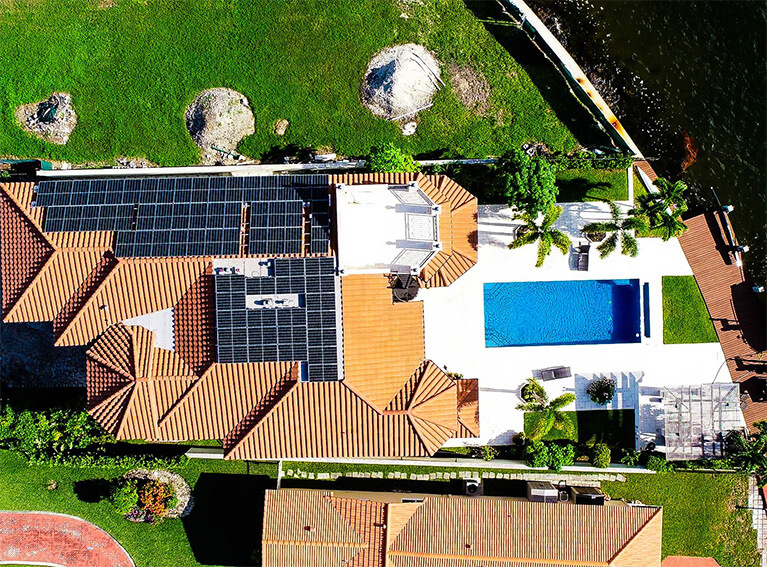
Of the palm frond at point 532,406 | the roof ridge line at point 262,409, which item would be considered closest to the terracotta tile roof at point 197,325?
the roof ridge line at point 262,409

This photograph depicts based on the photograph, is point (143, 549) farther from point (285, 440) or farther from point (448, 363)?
point (448, 363)

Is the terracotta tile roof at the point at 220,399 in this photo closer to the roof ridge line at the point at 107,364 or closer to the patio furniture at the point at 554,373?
the roof ridge line at the point at 107,364

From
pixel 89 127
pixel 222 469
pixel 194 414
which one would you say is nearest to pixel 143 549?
pixel 222 469

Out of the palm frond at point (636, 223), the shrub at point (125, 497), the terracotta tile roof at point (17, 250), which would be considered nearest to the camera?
the terracotta tile roof at point (17, 250)

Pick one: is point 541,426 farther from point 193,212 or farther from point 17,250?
point 17,250

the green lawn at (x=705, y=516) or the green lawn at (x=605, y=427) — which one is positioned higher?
the green lawn at (x=605, y=427)

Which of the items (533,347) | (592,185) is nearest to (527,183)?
(592,185)

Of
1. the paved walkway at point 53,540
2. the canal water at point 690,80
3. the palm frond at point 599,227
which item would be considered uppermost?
the canal water at point 690,80
